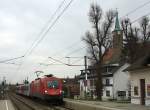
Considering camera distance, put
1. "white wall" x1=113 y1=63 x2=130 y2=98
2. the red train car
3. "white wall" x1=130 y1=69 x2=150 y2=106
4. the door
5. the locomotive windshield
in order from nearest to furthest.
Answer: "white wall" x1=130 y1=69 x2=150 y2=106 < the door < the red train car < the locomotive windshield < "white wall" x1=113 y1=63 x2=130 y2=98

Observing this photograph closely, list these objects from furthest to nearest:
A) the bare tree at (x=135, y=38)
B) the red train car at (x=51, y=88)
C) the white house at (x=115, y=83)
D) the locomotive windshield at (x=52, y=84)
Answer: the white house at (x=115, y=83)
the bare tree at (x=135, y=38)
the locomotive windshield at (x=52, y=84)
the red train car at (x=51, y=88)

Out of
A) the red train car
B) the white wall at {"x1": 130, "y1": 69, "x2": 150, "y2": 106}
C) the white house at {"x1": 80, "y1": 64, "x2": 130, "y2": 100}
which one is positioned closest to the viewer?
the white wall at {"x1": 130, "y1": 69, "x2": 150, "y2": 106}

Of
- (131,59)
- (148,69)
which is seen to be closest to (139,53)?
(131,59)

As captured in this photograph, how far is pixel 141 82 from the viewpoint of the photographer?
32.1 m

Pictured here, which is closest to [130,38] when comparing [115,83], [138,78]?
[115,83]

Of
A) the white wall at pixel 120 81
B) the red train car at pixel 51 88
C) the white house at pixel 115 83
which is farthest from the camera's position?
the white wall at pixel 120 81

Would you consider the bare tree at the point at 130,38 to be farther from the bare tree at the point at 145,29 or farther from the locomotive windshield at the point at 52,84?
the locomotive windshield at the point at 52,84

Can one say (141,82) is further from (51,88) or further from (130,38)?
(130,38)

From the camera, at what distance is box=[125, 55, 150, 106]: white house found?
30.9 meters

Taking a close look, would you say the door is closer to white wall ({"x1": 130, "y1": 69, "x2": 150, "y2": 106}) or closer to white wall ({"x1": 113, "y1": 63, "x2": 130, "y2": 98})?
white wall ({"x1": 130, "y1": 69, "x2": 150, "y2": 106})

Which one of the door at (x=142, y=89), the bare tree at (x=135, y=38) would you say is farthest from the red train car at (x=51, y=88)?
the bare tree at (x=135, y=38)

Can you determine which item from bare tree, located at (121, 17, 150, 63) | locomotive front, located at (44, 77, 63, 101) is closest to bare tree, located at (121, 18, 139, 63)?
bare tree, located at (121, 17, 150, 63)

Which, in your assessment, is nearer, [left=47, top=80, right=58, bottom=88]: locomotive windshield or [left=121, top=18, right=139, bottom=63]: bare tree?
[left=47, top=80, right=58, bottom=88]: locomotive windshield

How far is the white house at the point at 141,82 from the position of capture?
30.9m
